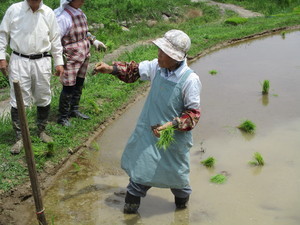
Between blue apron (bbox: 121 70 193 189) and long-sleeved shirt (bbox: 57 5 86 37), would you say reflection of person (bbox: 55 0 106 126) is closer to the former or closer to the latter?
long-sleeved shirt (bbox: 57 5 86 37)

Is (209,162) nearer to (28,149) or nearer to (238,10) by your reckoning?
(28,149)

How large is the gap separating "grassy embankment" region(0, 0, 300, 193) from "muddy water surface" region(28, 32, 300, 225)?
293 millimetres

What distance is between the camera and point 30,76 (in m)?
4.98

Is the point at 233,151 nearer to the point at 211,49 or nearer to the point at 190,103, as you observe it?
the point at 190,103

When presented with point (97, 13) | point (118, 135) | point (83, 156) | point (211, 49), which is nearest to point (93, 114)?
point (118, 135)

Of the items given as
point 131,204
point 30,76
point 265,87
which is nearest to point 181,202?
point 131,204

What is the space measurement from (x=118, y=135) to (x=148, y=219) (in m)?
2.01

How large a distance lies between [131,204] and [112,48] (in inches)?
264

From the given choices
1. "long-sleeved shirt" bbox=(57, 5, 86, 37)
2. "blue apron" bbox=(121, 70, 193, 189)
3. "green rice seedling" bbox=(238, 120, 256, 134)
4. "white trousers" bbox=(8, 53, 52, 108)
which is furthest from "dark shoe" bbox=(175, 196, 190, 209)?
"long-sleeved shirt" bbox=(57, 5, 86, 37)

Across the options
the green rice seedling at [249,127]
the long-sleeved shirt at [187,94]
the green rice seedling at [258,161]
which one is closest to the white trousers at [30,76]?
the long-sleeved shirt at [187,94]

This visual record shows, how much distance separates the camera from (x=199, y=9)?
59.7 feet

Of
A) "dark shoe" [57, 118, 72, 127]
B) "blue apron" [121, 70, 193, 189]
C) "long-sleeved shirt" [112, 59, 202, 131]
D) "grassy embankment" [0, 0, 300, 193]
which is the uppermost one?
"long-sleeved shirt" [112, 59, 202, 131]

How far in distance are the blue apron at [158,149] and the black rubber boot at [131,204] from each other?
11.1 inches

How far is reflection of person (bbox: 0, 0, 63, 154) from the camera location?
4.79 m
